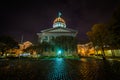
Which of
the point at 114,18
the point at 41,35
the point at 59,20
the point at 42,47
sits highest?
the point at 59,20

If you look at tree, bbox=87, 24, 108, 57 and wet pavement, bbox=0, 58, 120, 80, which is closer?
wet pavement, bbox=0, 58, 120, 80

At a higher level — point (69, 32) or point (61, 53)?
point (69, 32)

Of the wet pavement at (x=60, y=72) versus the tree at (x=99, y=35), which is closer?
the wet pavement at (x=60, y=72)

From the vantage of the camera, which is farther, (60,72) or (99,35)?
(99,35)

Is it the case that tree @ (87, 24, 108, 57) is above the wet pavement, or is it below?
above

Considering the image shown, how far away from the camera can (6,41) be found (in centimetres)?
4962

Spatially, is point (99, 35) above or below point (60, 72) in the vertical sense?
above

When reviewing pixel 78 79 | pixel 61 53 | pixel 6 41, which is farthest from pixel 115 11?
pixel 6 41

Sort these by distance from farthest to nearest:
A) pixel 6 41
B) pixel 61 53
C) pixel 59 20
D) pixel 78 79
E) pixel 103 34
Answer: pixel 59 20, pixel 61 53, pixel 6 41, pixel 103 34, pixel 78 79

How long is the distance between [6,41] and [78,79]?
1876 inches

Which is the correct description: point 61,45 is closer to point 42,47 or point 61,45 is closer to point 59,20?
point 42,47

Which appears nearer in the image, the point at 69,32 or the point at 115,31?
the point at 115,31

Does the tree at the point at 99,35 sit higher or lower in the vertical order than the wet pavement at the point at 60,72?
higher

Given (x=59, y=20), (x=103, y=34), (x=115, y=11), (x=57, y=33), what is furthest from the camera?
(x=59, y=20)
